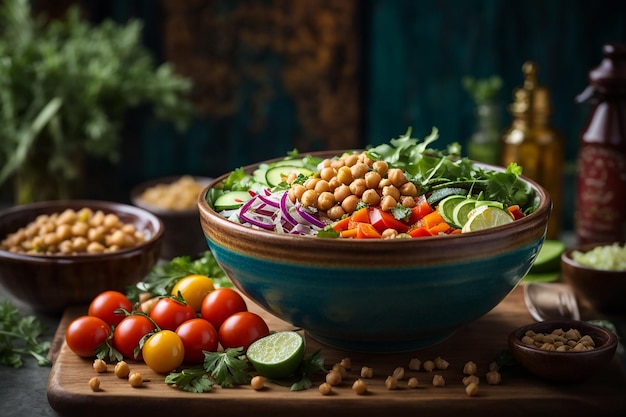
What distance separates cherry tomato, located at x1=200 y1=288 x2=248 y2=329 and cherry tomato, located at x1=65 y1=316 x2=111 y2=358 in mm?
299

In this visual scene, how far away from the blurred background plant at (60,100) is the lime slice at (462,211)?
6.50 ft

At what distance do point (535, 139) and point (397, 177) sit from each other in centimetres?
160

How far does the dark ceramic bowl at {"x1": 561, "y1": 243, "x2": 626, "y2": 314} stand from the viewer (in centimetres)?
288

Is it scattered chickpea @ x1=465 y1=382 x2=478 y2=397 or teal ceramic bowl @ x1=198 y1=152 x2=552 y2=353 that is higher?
teal ceramic bowl @ x1=198 y1=152 x2=552 y2=353

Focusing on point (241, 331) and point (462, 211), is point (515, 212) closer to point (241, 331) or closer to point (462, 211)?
point (462, 211)

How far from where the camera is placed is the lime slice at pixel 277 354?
2230 millimetres

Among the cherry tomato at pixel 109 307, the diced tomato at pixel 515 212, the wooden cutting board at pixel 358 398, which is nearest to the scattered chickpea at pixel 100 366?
the wooden cutting board at pixel 358 398

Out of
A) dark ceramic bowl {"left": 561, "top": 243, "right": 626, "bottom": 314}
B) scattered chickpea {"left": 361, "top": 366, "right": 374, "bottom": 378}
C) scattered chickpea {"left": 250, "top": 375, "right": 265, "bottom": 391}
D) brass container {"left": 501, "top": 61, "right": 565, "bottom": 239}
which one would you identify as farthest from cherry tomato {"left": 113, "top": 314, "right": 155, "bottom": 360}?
brass container {"left": 501, "top": 61, "right": 565, "bottom": 239}

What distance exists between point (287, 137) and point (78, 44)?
4.64 ft

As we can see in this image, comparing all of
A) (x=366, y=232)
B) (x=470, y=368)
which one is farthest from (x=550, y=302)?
(x=366, y=232)

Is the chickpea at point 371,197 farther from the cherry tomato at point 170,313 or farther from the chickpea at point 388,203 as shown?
the cherry tomato at point 170,313

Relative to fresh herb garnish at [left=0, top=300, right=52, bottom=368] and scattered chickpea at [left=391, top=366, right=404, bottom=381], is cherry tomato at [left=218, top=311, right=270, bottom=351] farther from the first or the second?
fresh herb garnish at [left=0, top=300, right=52, bottom=368]

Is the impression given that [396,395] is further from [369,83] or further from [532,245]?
[369,83]

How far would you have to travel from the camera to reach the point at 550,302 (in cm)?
287
